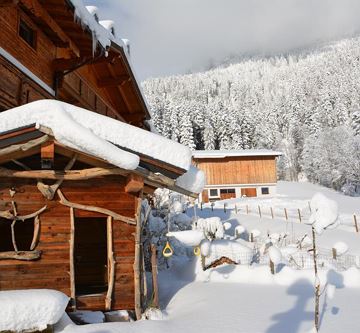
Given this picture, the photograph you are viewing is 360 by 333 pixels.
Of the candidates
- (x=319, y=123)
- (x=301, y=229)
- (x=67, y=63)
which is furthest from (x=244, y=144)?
(x=67, y=63)

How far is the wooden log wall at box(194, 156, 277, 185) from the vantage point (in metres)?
42.9

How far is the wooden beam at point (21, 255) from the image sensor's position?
730cm

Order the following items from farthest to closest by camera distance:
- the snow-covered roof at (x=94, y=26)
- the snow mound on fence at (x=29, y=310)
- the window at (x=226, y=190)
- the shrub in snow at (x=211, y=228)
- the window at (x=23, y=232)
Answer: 1. the window at (x=226, y=190)
2. the shrub in snow at (x=211, y=228)
3. the window at (x=23, y=232)
4. the snow-covered roof at (x=94, y=26)
5. the snow mound on fence at (x=29, y=310)

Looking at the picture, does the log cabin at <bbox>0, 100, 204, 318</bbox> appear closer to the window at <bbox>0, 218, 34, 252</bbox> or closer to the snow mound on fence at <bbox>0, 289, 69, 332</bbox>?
the snow mound on fence at <bbox>0, 289, 69, 332</bbox>

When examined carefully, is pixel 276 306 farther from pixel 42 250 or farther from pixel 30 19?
pixel 30 19

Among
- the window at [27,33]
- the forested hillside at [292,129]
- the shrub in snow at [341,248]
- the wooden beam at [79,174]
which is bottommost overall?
the shrub in snow at [341,248]

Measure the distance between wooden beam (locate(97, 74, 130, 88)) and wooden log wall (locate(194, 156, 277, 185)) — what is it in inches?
1126

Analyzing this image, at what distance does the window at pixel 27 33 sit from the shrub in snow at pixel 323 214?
7.86 m

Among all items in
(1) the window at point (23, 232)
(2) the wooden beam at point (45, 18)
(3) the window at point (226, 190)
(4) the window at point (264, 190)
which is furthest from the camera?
(3) the window at point (226, 190)

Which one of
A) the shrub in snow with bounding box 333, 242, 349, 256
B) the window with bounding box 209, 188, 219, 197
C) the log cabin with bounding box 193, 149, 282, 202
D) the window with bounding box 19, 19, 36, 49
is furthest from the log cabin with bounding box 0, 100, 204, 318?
the window with bounding box 209, 188, 219, 197

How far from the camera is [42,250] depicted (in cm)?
759

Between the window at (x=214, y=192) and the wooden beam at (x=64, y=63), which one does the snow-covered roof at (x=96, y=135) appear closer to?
the wooden beam at (x=64, y=63)

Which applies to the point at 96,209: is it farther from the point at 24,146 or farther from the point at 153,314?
the point at 153,314

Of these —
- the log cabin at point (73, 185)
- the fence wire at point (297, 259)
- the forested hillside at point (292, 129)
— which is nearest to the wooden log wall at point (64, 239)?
the log cabin at point (73, 185)
